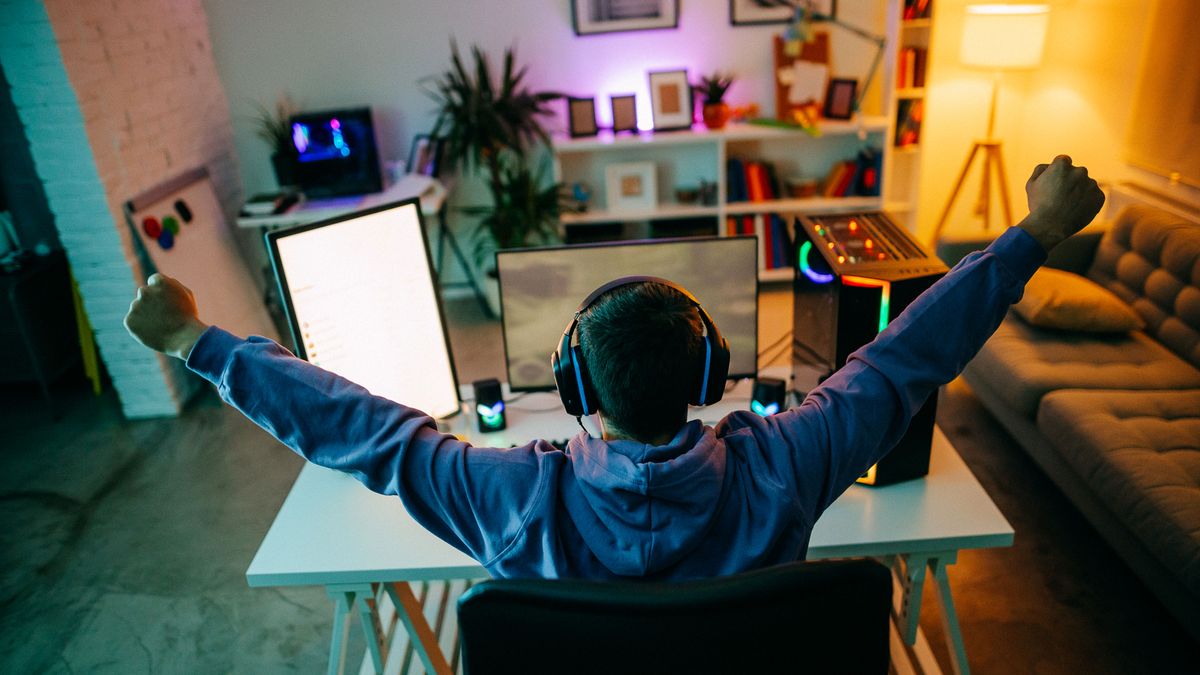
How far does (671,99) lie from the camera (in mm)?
4188

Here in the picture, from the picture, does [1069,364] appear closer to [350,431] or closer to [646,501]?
[646,501]

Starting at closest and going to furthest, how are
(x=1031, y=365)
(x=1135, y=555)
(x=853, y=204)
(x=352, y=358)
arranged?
(x=352, y=358)
(x=1135, y=555)
(x=1031, y=365)
(x=853, y=204)

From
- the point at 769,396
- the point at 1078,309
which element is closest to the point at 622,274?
the point at 769,396

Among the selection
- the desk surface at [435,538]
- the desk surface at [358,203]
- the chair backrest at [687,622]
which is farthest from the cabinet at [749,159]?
the chair backrest at [687,622]

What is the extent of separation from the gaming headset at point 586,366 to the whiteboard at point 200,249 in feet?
10.0

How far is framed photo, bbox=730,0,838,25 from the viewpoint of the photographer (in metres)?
4.12

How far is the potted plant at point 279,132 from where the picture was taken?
404 centimetres

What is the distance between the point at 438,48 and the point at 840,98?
2110 mm

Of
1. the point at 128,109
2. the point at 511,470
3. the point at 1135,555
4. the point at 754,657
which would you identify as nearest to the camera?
the point at 754,657

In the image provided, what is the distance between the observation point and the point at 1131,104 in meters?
3.43

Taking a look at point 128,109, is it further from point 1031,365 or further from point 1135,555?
point 1135,555

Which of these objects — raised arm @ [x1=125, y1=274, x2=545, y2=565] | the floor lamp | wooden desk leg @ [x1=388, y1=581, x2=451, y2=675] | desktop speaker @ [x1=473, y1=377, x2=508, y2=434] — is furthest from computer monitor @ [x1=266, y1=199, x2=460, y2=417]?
the floor lamp

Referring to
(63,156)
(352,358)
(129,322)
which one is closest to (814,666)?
(129,322)

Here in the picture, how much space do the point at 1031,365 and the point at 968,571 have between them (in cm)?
73
